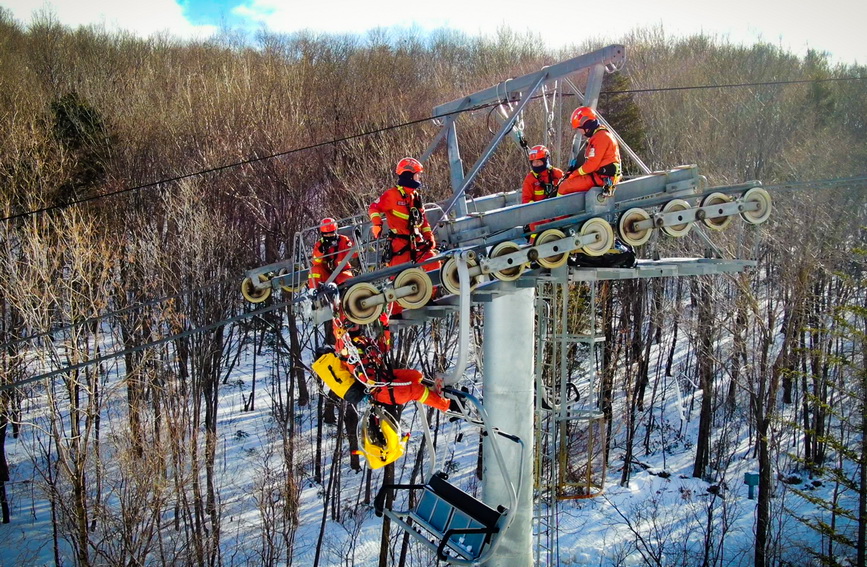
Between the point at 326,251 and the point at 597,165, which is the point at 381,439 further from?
the point at 597,165

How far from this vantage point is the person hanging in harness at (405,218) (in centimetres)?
880

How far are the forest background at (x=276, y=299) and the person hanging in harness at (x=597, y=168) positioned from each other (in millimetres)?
9287

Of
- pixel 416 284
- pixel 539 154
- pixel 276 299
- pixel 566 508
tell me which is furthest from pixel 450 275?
pixel 276 299

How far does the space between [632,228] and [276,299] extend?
2144cm

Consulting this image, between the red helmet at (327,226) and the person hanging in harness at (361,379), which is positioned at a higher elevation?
the red helmet at (327,226)

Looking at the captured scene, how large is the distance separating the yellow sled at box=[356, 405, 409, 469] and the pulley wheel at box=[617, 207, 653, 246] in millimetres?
3330

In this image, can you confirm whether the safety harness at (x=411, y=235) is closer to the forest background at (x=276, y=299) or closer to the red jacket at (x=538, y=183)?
the red jacket at (x=538, y=183)

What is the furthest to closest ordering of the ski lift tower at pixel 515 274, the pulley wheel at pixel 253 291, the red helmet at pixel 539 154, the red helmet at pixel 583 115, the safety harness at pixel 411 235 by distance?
the red helmet at pixel 539 154 < the pulley wheel at pixel 253 291 < the safety harness at pixel 411 235 < the red helmet at pixel 583 115 < the ski lift tower at pixel 515 274

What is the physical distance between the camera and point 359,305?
7398 millimetres

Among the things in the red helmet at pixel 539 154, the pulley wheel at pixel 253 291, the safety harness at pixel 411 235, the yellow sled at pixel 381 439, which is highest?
the red helmet at pixel 539 154

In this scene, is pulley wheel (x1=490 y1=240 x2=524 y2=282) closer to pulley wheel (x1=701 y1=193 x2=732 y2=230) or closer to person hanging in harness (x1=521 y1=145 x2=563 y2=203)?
pulley wheel (x1=701 y1=193 x2=732 y2=230)

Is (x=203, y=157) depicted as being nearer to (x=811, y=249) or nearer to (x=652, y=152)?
(x=652, y=152)

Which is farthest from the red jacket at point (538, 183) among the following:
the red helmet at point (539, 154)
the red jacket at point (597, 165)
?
the red jacket at point (597, 165)

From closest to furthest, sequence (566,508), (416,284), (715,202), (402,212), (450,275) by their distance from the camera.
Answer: (450,275), (416,284), (715,202), (402,212), (566,508)
